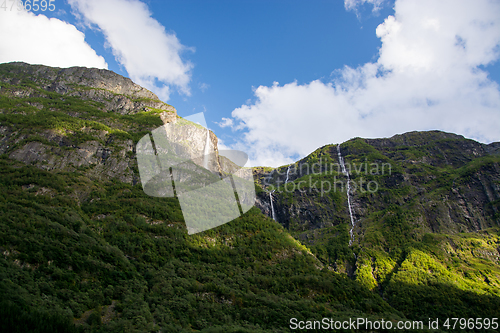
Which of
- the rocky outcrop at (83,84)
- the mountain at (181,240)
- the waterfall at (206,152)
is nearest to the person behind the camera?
the mountain at (181,240)

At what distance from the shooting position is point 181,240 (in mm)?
57875

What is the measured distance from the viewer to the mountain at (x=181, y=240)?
110ft

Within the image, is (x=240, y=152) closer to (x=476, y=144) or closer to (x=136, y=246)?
(x=136, y=246)

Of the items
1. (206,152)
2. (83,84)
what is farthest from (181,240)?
(83,84)

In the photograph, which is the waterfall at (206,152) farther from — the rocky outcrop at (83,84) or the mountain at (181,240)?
the rocky outcrop at (83,84)

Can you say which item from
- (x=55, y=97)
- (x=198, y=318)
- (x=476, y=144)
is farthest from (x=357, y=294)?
(x=476, y=144)

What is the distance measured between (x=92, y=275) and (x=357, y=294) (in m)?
54.8

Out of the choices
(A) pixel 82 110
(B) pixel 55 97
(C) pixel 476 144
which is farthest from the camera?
(C) pixel 476 144

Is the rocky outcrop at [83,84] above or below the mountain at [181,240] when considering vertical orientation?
above

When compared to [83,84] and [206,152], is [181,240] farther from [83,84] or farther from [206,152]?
[83,84]

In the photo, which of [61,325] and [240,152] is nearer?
[61,325]

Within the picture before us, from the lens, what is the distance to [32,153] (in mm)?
65438

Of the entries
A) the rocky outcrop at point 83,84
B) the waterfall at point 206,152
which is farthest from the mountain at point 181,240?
the waterfall at point 206,152

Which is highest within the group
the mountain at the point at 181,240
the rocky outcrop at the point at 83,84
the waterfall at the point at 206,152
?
the rocky outcrop at the point at 83,84
